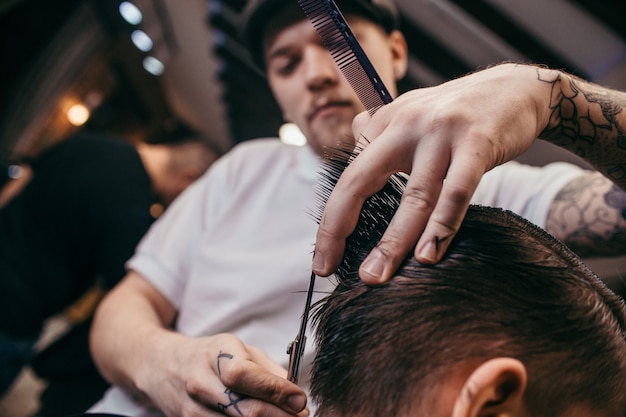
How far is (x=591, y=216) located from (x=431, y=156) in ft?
2.59

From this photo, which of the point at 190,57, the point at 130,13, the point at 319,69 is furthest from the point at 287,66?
the point at 190,57

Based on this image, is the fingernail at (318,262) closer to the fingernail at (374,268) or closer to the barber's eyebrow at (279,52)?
the fingernail at (374,268)

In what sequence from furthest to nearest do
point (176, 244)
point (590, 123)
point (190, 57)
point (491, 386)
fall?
1. point (190, 57)
2. point (176, 244)
3. point (590, 123)
4. point (491, 386)

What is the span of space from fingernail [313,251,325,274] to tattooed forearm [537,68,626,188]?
43 cm

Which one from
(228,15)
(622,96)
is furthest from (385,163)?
(228,15)

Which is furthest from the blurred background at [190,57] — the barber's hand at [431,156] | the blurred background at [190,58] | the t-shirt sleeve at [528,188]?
the barber's hand at [431,156]

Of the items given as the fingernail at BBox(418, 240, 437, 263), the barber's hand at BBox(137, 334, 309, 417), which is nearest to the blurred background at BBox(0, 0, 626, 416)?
the fingernail at BBox(418, 240, 437, 263)

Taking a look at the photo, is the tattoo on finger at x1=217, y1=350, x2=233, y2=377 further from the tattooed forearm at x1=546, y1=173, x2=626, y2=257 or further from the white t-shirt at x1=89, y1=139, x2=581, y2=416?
the tattooed forearm at x1=546, y1=173, x2=626, y2=257

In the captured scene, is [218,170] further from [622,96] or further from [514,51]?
[514,51]

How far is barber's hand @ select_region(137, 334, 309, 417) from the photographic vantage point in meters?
0.57

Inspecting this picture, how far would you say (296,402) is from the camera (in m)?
0.57

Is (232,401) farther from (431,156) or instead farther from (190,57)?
(190,57)

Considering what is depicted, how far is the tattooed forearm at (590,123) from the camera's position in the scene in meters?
0.65

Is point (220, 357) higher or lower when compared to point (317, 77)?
lower
